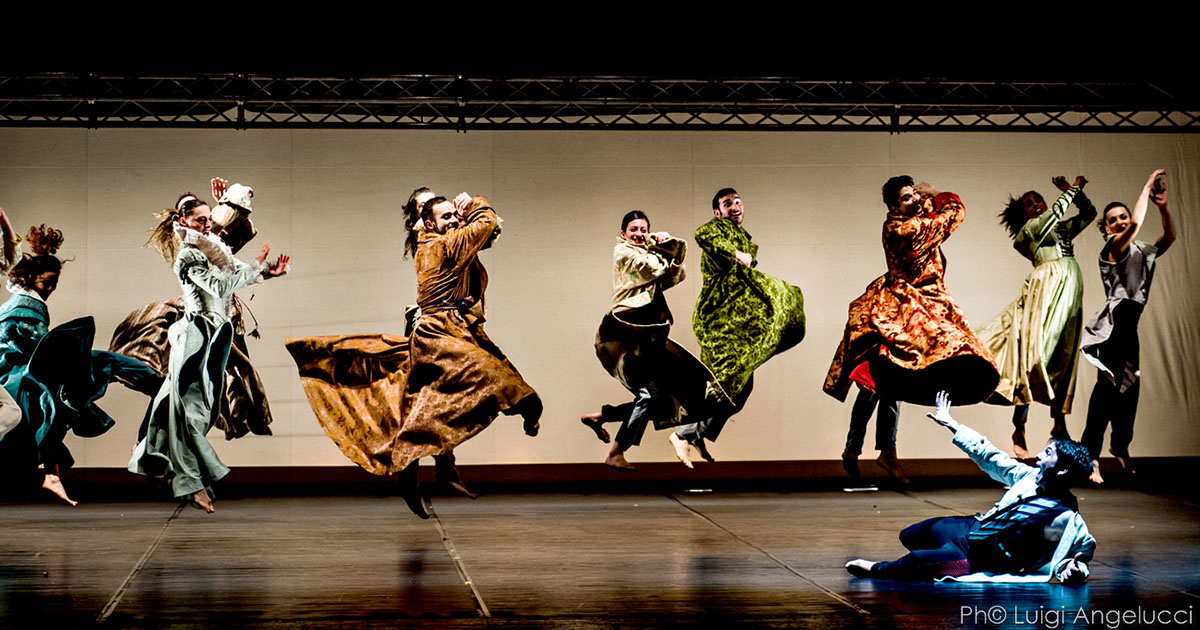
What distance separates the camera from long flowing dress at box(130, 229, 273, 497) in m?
6.12

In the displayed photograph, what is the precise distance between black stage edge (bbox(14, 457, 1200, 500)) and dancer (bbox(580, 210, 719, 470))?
2.24 ft

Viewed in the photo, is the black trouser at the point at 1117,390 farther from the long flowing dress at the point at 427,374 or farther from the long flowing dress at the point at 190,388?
the long flowing dress at the point at 190,388

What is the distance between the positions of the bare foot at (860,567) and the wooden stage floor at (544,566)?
43mm

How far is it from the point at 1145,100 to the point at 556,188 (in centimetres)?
362

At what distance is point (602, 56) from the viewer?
7.04 metres

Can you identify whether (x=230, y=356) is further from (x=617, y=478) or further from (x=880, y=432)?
(x=880, y=432)

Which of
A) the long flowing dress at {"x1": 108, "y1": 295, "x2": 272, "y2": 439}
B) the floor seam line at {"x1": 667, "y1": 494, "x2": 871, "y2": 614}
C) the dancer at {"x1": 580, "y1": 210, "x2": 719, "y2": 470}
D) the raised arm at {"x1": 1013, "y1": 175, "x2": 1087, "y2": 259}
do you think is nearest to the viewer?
the floor seam line at {"x1": 667, "y1": 494, "x2": 871, "y2": 614}

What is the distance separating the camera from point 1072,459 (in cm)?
446

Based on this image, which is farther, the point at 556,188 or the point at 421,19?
the point at 556,188

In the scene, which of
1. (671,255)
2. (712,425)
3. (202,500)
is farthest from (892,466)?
(202,500)

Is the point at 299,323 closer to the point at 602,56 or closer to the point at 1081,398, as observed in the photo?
the point at 602,56

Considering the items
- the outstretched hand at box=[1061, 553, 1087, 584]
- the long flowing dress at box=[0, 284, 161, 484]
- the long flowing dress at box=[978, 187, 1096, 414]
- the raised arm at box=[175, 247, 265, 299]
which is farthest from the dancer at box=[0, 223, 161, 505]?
the long flowing dress at box=[978, 187, 1096, 414]

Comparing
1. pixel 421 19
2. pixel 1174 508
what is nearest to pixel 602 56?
pixel 421 19

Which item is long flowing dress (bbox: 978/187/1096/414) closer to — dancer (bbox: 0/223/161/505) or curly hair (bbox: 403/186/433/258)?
curly hair (bbox: 403/186/433/258)
